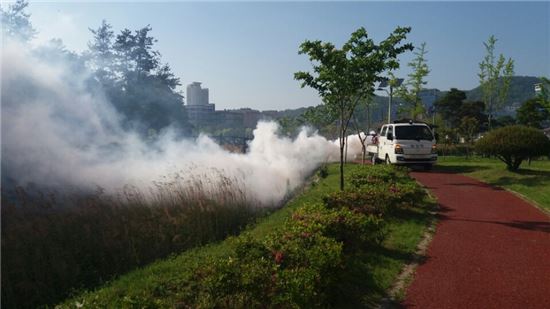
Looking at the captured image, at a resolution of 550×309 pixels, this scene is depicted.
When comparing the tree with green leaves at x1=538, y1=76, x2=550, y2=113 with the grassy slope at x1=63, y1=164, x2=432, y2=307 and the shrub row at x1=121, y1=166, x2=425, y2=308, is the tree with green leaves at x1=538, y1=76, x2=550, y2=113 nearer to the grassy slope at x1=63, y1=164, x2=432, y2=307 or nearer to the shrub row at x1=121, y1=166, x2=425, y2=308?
the grassy slope at x1=63, y1=164, x2=432, y2=307

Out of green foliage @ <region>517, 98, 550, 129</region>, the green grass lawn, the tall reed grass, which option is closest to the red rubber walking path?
the green grass lawn

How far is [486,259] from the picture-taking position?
759cm

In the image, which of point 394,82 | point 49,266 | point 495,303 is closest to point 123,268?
point 49,266

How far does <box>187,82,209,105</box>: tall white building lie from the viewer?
310ft

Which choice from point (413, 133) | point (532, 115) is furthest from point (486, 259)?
point (532, 115)

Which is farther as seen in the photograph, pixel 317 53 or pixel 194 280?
pixel 317 53

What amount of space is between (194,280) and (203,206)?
15.5 feet

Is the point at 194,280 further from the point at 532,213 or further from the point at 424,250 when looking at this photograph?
→ the point at 532,213

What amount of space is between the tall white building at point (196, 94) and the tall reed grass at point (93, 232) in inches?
3351

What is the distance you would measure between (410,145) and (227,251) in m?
12.8

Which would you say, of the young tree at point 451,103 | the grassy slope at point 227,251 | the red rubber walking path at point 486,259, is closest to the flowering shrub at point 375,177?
the red rubber walking path at point 486,259

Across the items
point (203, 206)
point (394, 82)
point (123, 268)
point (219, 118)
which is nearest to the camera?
point (123, 268)

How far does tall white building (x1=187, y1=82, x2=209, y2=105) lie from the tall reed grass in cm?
8511

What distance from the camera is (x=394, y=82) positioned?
2955 cm
